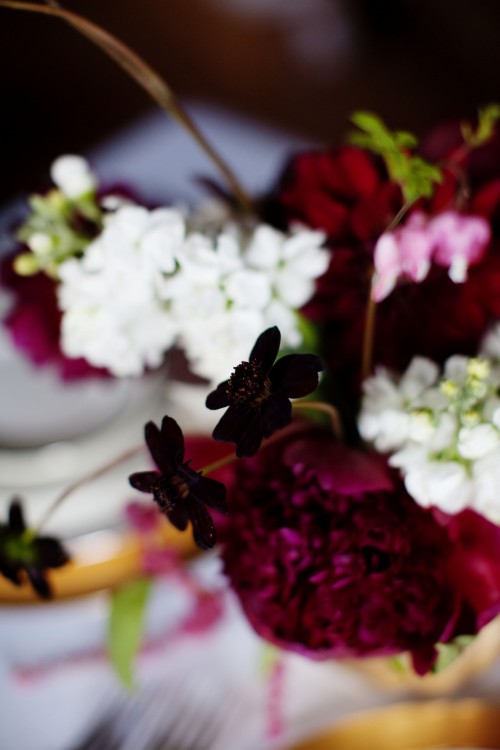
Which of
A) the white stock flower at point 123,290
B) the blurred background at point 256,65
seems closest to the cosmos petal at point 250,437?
the white stock flower at point 123,290

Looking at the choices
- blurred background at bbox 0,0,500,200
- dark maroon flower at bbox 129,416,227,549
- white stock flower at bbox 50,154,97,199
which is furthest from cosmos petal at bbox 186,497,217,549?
blurred background at bbox 0,0,500,200

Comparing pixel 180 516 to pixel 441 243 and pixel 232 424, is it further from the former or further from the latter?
pixel 441 243

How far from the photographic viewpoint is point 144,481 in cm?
33

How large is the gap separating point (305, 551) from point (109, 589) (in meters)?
0.22

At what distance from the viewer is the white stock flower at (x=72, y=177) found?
0.44 m

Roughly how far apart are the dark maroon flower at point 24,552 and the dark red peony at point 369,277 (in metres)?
0.18

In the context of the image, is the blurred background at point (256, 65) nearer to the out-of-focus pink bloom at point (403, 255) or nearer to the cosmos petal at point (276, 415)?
the out-of-focus pink bloom at point (403, 255)

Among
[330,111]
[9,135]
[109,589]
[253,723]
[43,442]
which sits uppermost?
[9,135]

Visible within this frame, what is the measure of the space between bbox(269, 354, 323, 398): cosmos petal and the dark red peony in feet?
0.33

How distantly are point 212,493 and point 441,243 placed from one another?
7.1 inches

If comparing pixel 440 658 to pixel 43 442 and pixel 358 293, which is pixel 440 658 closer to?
pixel 358 293

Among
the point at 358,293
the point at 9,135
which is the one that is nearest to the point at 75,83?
the point at 9,135

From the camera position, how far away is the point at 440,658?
14.6 inches

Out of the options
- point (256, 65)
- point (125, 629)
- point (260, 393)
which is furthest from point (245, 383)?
point (256, 65)
